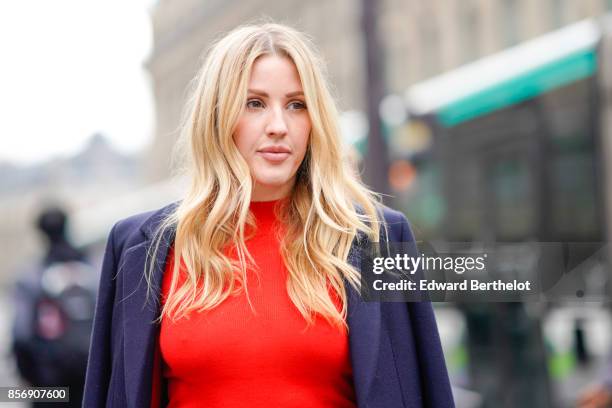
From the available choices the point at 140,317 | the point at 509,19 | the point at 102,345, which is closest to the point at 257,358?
the point at 140,317

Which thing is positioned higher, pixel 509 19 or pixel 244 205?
pixel 509 19

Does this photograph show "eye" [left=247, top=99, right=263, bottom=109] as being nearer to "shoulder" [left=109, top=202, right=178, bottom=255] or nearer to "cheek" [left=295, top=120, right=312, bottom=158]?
"cheek" [left=295, top=120, right=312, bottom=158]

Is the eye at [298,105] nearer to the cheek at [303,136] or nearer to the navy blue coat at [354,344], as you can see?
the cheek at [303,136]

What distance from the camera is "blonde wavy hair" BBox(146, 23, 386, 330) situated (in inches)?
93.7

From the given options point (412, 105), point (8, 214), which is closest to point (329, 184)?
point (412, 105)

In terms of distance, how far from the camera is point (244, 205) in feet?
7.91

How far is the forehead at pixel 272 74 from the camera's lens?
2.41m

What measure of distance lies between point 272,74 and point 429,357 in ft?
2.46

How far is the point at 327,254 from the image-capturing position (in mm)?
2398

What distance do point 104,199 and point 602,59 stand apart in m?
87.0

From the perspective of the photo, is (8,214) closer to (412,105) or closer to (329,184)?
(412,105)

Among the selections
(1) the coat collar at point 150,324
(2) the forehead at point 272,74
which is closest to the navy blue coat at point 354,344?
(1) the coat collar at point 150,324

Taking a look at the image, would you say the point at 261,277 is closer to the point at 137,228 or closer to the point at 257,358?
the point at 257,358

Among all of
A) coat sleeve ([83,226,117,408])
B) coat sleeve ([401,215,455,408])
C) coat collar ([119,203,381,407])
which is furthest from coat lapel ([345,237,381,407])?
coat sleeve ([83,226,117,408])
